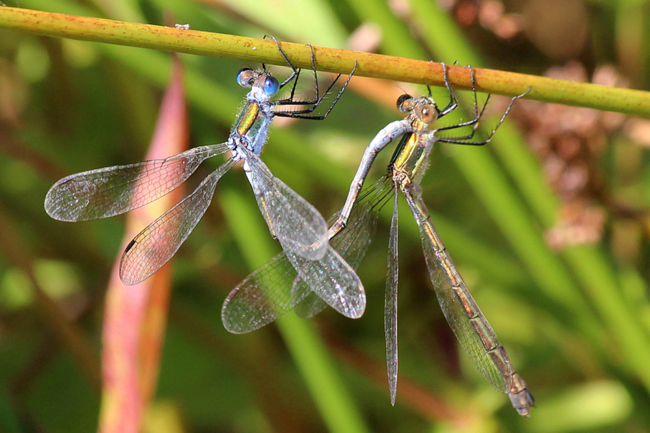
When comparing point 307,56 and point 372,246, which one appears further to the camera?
point 372,246

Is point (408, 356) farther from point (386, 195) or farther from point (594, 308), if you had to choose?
point (386, 195)

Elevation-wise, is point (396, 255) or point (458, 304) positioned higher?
point (396, 255)

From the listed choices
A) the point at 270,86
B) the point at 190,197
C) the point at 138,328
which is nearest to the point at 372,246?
the point at 190,197

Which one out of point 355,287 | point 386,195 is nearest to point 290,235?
point 355,287

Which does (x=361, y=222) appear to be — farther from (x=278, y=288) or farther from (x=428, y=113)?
(x=428, y=113)

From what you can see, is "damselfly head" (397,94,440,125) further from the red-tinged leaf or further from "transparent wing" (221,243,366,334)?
the red-tinged leaf

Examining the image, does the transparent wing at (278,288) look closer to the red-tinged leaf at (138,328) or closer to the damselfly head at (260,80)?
the red-tinged leaf at (138,328)
